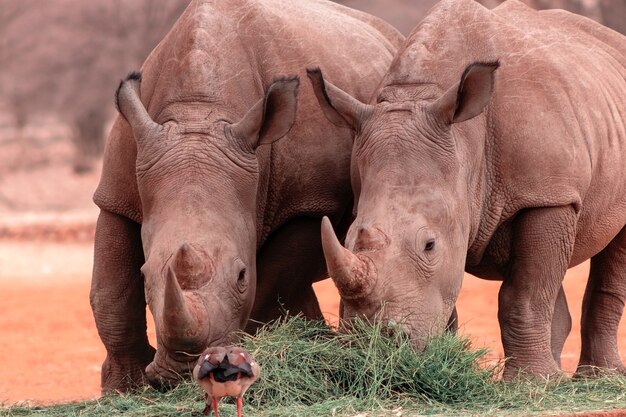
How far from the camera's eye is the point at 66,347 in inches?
574

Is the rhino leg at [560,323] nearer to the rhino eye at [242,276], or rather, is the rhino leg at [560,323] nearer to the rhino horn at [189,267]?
the rhino eye at [242,276]

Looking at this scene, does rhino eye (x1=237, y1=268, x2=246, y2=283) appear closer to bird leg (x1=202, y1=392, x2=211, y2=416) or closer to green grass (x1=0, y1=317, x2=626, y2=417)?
green grass (x1=0, y1=317, x2=626, y2=417)

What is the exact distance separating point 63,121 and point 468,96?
24136 millimetres

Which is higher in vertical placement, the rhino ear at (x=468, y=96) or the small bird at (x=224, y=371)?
the rhino ear at (x=468, y=96)

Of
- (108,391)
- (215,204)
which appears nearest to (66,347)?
(108,391)

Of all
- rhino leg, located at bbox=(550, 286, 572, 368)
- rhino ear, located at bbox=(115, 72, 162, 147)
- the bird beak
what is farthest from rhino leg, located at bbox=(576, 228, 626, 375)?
the bird beak

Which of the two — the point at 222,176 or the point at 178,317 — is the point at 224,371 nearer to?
the point at 178,317

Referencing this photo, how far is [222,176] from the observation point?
304 inches

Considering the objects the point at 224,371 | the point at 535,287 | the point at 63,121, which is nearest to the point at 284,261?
the point at 535,287

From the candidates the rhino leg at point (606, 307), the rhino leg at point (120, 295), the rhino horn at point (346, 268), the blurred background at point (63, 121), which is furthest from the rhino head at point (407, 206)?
the blurred background at point (63, 121)

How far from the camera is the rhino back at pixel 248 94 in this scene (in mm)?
8141

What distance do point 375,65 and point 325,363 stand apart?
8.60ft

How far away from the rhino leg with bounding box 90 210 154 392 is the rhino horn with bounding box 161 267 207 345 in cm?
153

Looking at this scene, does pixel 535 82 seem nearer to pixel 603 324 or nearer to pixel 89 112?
pixel 603 324
